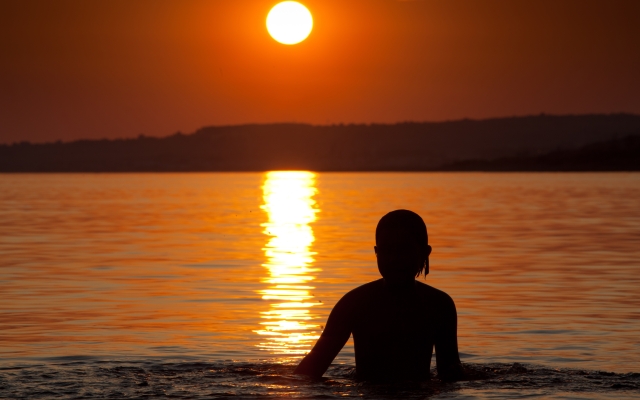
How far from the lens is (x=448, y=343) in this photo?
7.43 meters

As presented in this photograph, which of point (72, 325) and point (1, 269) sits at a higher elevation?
point (1, 269)

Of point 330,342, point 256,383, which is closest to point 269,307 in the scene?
point 256,383

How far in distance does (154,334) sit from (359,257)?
10832 millimetres

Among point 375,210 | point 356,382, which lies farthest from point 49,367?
point 375,210

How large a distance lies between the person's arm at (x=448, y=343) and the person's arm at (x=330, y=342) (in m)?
0.62

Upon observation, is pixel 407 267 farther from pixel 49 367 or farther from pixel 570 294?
pixel 570 294

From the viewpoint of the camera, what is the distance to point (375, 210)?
46062 millimetres

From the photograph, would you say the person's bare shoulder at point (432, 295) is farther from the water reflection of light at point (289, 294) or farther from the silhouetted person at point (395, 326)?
the water reflection of light at point (289, 294)

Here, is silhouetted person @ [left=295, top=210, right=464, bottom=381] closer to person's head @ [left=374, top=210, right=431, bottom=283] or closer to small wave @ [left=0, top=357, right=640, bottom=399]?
person's head @ [left=374, top=210, right=431, bottom=283]

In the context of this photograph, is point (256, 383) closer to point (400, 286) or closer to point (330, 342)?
point (330, 342)

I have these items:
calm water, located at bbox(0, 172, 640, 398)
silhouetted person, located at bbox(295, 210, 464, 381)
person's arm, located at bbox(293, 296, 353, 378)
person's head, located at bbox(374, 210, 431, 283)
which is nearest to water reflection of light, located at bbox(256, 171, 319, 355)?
calm water, located at bbox(0, 172, 640, 398)

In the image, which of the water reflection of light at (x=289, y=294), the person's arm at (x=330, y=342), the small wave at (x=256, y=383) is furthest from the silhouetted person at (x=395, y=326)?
the water reflection of light at (x=289, y=294)

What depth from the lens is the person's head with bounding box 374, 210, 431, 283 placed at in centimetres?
672

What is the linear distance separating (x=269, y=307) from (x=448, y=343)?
353 inches
